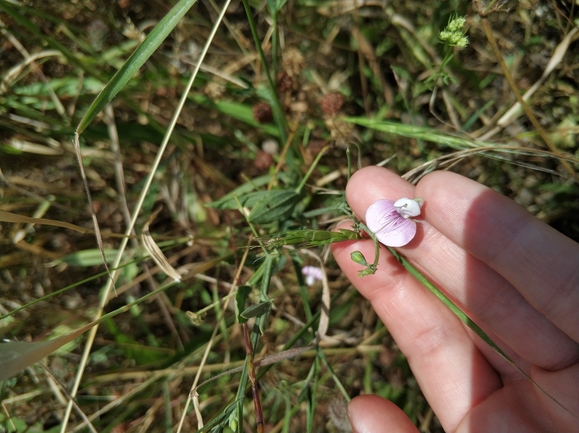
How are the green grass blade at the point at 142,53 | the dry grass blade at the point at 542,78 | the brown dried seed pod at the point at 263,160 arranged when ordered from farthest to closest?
the brown dried seed pod at the point at 263,160, the dry grass blade at the point at 542,78, the green grass blade at the point at 142,53

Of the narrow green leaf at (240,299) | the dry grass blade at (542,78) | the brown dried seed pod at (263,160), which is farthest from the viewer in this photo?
the brown dried seed pod at (263,160)

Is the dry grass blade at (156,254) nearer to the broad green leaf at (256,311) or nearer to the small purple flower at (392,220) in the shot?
the broad green leaf at (256,311)

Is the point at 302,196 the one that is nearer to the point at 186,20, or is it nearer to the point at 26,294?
the point at 186,20

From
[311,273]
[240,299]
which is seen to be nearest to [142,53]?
[240,299]

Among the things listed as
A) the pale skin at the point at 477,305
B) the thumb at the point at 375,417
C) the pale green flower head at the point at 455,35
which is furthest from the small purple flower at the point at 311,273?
the pale green flower head at the point at 455,35

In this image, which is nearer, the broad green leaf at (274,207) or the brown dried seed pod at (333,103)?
the broad green leaf at (274,207)

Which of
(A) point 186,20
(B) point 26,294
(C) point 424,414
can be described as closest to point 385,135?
(A) point 186,20

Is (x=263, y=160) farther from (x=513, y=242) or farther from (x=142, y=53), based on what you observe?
(x=513, y=242)
